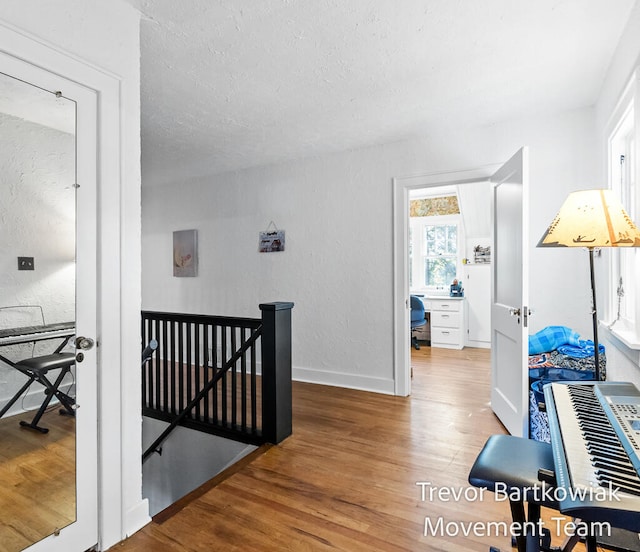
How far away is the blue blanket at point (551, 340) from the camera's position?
2570 millimetres

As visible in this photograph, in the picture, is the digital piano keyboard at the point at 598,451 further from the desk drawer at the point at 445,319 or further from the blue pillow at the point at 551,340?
the desk drawer at the point at 445,319

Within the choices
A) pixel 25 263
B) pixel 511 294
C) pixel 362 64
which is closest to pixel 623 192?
pixel 511 294

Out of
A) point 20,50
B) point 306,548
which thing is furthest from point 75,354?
point 306,548

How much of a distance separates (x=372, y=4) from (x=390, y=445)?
8.37 ft

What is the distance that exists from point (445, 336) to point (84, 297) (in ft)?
17.7

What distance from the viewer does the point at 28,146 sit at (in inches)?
56.5

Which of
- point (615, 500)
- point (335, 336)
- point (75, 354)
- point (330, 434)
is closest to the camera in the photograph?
point (615, 500)

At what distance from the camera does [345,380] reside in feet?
13.0

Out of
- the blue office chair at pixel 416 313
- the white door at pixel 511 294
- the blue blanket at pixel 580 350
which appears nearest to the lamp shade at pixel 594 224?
the white door at pixel 511 294

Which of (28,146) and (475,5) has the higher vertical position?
(475,5)

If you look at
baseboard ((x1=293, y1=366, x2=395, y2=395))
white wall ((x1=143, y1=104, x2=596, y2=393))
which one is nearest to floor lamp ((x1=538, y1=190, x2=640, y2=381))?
white wall ((x1=143, y1=104, x2=596, y2=393))

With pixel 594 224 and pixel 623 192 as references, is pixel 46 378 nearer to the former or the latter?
pixel 594 224

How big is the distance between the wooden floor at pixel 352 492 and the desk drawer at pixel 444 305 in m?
2.71

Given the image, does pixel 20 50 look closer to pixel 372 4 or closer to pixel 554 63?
pixel 372 4
